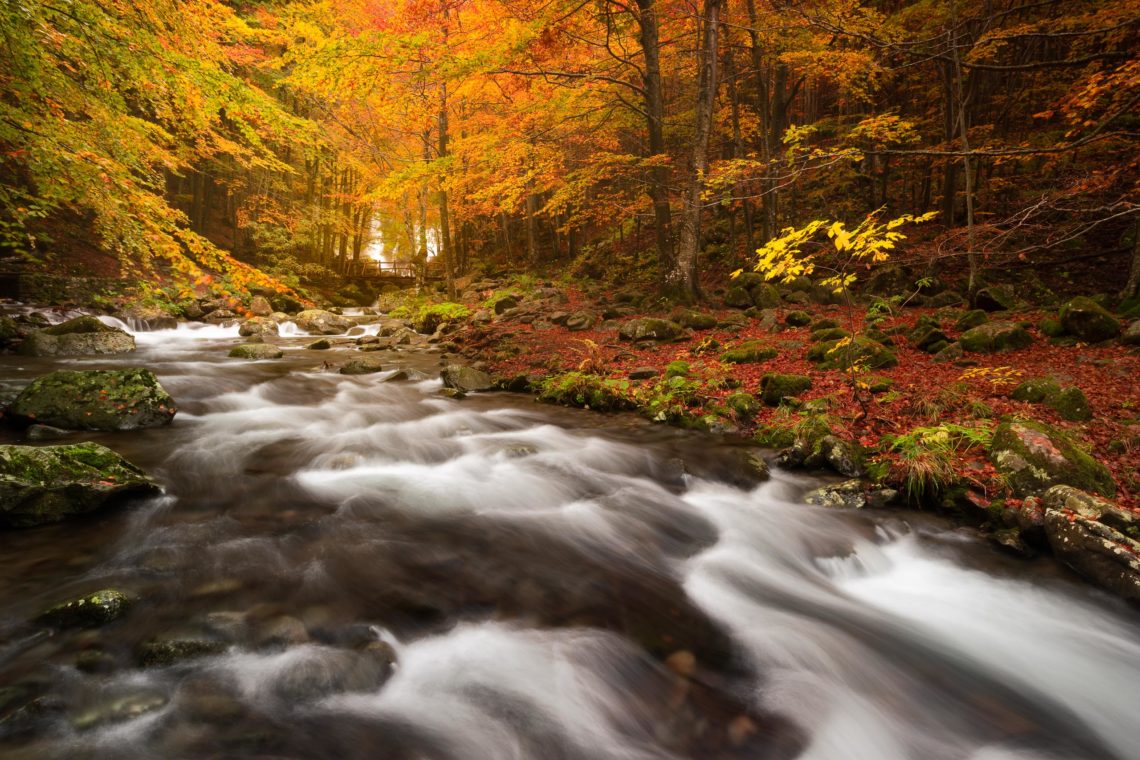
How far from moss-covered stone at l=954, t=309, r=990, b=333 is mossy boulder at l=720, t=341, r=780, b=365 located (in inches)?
121

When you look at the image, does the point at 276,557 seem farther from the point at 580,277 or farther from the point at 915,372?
the point at 580,277

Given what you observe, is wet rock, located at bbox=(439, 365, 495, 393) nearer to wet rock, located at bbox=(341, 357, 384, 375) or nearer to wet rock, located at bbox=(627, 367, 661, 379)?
wet rock, located at bbox=(341, 357, 384, 375)

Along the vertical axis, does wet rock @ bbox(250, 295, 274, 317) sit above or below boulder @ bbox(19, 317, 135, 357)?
above

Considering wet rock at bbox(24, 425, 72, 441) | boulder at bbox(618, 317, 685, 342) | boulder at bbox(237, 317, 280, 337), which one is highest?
boulder at bbox(237, 317, 280, 337)

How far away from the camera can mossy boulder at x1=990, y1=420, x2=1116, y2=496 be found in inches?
163

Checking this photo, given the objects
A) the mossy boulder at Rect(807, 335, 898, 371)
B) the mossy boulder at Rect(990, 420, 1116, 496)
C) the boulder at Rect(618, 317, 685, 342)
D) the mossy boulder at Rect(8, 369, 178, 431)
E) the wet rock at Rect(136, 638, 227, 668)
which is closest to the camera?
the wet rock at Rect(136, 638, 227, 668)

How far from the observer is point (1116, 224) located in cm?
1110

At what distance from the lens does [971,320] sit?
27.7 feet

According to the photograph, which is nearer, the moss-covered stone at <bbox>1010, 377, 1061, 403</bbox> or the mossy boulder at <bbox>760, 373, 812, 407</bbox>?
the moss-covered stone at <bbox>1010, 377, 1061, 403</bbox>

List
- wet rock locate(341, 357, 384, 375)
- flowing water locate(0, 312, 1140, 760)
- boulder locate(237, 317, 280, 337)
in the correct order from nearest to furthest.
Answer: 1. flowing water locate(0, 312, 1140, 760)
2. wet rock locate(341, 357, 384, 375)
3. boulder locate(237, 317, 280, 337)

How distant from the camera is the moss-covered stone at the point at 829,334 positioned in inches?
329

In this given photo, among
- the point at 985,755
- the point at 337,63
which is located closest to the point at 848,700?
the point at 985,755

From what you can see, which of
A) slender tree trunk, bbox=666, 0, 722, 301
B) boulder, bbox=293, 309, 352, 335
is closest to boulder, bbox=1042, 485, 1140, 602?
slender tree trunk, bbox=666, 0, 722, 301

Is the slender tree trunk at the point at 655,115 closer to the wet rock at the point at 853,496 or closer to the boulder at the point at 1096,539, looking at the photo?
the wet rock at the point at 853,496
